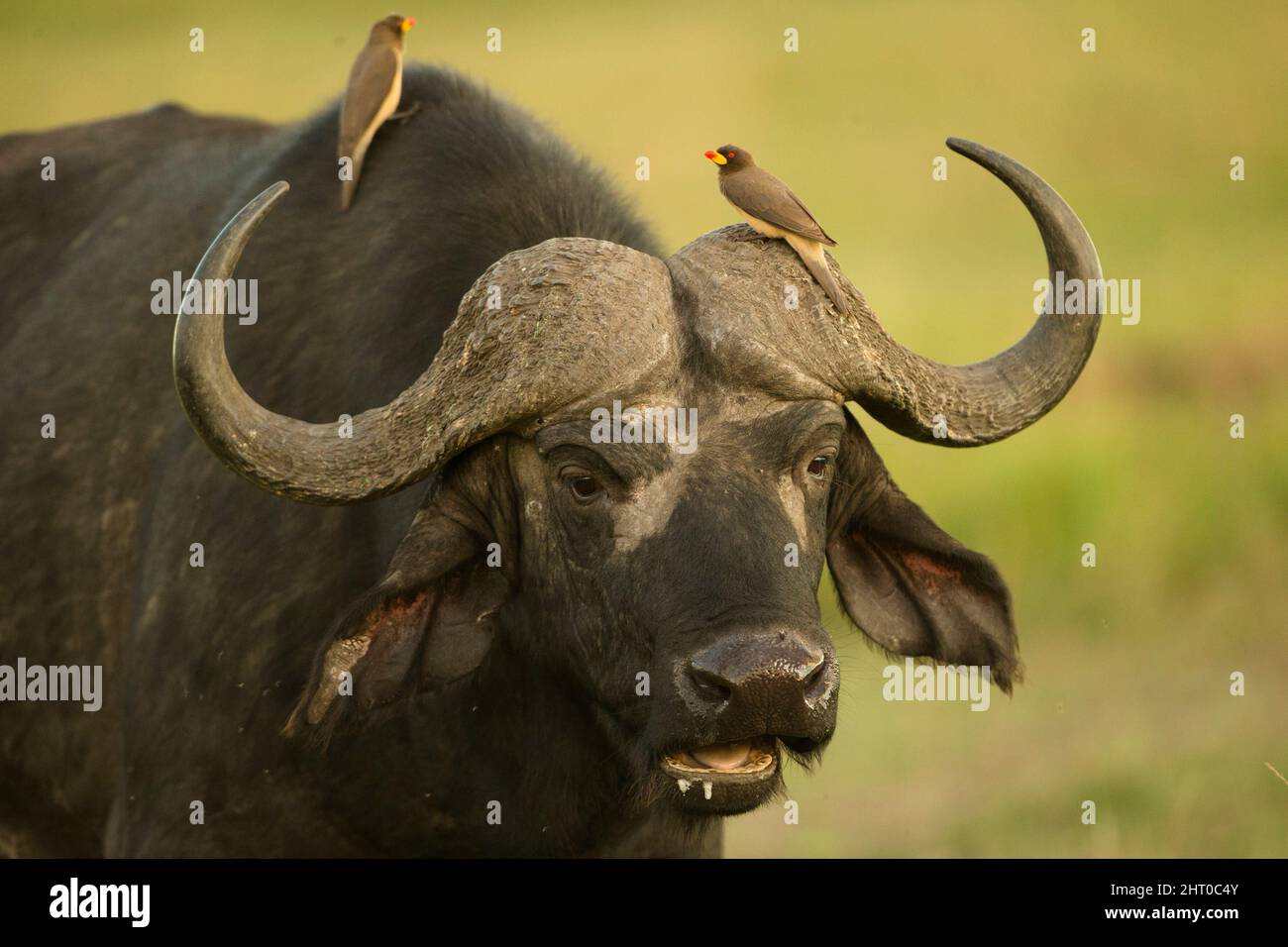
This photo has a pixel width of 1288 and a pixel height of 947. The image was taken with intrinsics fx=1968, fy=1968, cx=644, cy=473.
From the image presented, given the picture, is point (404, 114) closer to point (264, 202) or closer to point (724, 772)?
point (264, 202)

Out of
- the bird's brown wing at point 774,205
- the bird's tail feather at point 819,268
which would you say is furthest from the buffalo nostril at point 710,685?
the bird's brown wing at point 774,205

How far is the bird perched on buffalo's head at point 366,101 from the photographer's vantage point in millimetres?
6629

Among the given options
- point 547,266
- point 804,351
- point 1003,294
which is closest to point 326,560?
point 547,266

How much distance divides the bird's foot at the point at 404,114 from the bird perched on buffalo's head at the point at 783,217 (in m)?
1.48

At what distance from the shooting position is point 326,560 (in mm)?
6211

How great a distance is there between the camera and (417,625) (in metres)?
5.79

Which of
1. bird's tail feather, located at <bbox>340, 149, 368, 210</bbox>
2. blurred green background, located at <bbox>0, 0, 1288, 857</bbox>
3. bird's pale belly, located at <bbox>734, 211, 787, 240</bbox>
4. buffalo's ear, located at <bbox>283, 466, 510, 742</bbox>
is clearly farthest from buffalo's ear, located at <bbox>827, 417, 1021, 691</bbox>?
bird's tail feather, located at <bbox>340, 149, 368, 210</bbox>

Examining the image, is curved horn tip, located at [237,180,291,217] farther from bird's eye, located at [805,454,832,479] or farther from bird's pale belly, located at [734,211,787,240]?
bird's eye, located at [805,454,832,479]

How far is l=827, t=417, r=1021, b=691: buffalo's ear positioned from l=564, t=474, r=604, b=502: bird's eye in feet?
3.17

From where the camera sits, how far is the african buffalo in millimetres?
5371

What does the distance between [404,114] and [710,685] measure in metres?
2.69

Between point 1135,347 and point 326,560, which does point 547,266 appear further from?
point 1135,347

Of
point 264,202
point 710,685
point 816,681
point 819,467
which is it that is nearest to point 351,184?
point 264,202

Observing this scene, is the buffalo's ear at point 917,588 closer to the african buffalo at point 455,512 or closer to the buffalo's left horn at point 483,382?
the african buffalo at point 455,512
